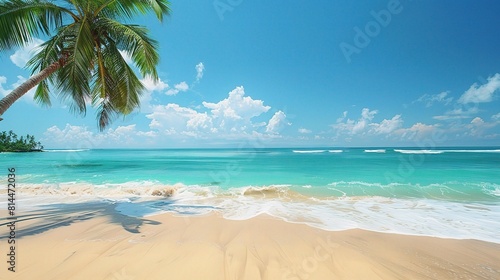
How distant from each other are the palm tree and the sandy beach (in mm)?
3366

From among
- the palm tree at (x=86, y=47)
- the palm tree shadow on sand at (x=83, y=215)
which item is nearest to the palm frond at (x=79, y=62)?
the palm tree at (x=86, y=47)

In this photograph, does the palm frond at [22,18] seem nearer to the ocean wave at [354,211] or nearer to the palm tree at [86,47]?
the palm tree at [86,47]

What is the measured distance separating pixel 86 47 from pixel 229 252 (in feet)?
21.6

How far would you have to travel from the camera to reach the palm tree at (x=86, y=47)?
18.3ft

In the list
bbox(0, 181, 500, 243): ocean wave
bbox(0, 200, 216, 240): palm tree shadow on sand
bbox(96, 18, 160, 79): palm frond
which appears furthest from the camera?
bbox(96, 18, 160, 79): palm frond

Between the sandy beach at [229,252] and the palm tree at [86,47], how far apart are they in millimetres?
3366

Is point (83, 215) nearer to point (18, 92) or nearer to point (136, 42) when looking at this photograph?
point (18, 92)

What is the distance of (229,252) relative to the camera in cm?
357

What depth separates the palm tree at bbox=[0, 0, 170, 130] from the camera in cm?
558

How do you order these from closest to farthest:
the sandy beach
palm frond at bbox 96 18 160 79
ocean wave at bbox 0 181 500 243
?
the sandy beach
ocean wave at bbox 0 181 500 243
palm frond at bbox 96 18 160 79

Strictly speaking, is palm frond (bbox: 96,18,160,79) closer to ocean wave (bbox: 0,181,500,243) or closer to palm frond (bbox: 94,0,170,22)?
palm frond (bbox: 94,0,170,22)

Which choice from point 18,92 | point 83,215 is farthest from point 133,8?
point 83,215

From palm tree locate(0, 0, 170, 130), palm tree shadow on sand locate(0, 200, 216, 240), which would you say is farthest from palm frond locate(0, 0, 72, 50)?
palm tree shadow on sand locate(0, 200, 216, 240)

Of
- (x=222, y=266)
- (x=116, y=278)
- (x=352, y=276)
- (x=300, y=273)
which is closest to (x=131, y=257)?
(x=116, y=278)
